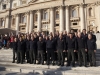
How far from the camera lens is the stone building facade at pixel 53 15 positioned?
101 ft

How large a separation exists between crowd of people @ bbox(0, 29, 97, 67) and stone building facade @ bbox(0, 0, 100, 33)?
23451mm

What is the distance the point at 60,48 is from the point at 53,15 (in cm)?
2691

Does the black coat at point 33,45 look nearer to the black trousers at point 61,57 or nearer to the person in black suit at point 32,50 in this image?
the person in black suit at point 32,50

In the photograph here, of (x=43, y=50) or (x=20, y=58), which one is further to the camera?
(x=20, y=58)

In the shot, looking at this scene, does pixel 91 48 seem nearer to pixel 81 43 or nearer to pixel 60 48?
pixel 81 43

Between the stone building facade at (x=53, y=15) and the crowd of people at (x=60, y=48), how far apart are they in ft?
76.9

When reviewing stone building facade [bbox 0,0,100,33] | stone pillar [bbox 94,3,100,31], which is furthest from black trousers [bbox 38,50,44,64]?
stone pillar [bbox 94,3,100,31]

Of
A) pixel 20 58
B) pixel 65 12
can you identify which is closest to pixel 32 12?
pixel 65 12

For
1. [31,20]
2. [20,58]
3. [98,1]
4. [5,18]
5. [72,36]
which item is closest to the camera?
[72,36]

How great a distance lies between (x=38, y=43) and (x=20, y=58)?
1.72 m

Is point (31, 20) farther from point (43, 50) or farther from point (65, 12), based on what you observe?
point (43, 50)

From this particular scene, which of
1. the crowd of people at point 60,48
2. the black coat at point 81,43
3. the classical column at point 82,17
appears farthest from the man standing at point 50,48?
the classical column at point 82,17

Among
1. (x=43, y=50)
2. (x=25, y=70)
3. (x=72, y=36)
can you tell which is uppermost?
(x=72, y=36)

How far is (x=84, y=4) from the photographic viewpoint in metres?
31.1
